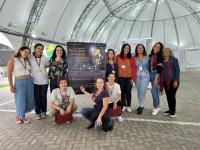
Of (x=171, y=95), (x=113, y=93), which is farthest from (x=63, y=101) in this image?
(x=171, y=95)

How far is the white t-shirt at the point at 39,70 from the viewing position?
15.6 ft

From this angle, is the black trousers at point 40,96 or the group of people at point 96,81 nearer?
the group of people at point 96,81

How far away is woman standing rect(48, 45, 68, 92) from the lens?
4809 mm

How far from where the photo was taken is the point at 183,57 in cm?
2462

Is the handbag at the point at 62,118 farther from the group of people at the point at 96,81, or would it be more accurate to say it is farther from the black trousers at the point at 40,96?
the black trousers at the point at 40,96

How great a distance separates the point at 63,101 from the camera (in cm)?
464

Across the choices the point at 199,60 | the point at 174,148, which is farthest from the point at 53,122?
the point at 199,60

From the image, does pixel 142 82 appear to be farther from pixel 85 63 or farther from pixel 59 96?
pixel 59 96

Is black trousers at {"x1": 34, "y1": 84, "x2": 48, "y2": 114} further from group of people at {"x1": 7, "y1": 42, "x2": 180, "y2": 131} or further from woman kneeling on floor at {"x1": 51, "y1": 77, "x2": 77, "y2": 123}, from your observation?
woman kneeling on floor at {"x1": 51, "y1": 77, "x2": 77, "y2": 123}

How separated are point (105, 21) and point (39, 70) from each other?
55.5 ft

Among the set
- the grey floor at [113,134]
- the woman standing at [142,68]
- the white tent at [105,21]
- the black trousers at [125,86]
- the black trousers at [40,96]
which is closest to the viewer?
the grey floor at [113,134]

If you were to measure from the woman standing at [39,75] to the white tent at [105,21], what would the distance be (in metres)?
6.55

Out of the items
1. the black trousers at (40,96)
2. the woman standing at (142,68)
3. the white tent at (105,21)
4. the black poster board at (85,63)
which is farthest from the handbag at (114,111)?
the white tent at (105,21)

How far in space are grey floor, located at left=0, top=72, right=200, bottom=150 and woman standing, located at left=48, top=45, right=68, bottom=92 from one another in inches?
33.9
